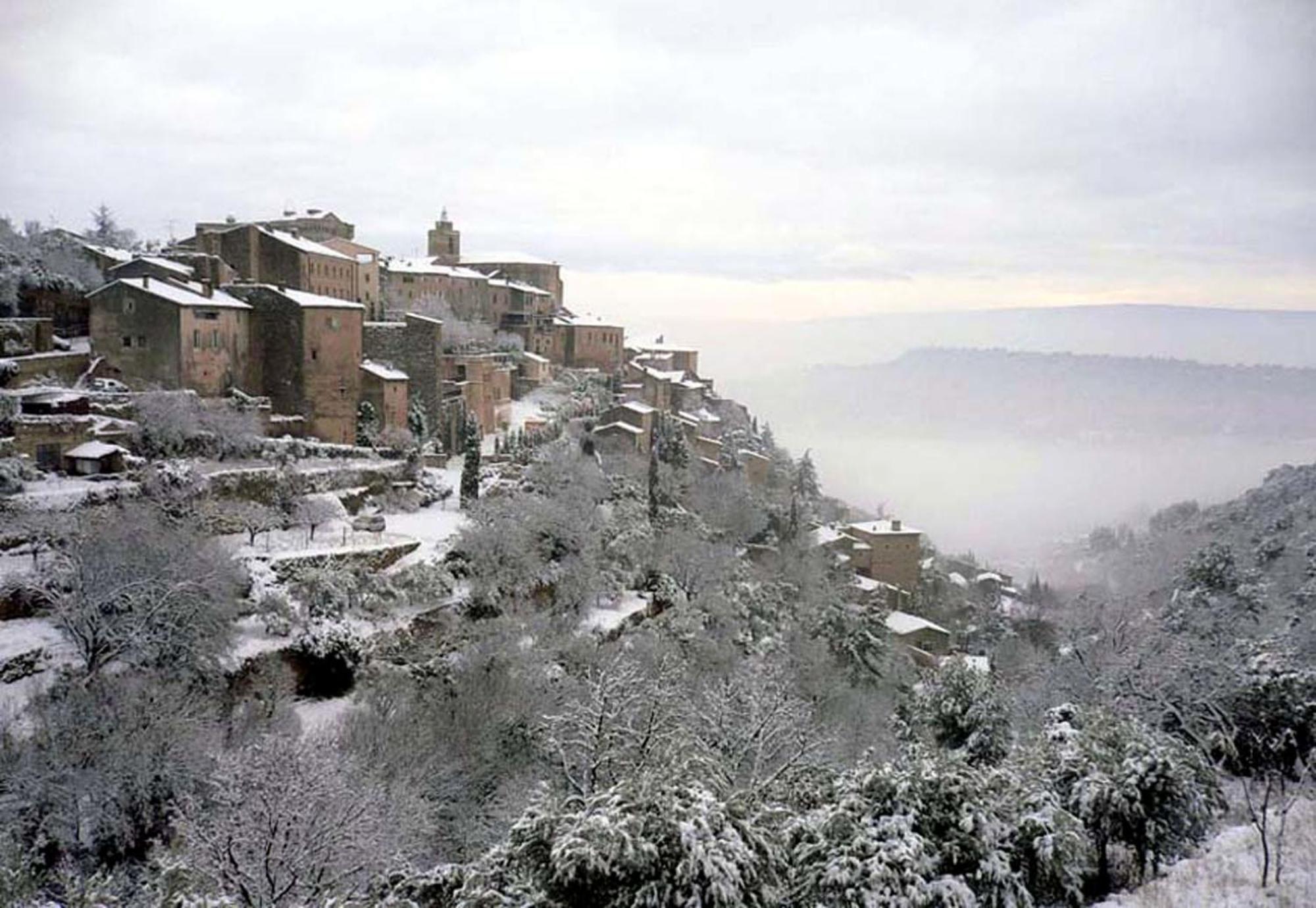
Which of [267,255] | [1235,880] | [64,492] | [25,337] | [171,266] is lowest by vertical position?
[1235,880]

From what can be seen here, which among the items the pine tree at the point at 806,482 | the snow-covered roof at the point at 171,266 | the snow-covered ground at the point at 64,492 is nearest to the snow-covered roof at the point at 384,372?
the snow-covered roof at the point at 171,266

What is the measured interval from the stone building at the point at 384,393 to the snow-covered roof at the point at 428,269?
58.4 ft

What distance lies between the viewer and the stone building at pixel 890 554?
161 ft

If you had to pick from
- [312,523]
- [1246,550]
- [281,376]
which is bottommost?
[1246,550]

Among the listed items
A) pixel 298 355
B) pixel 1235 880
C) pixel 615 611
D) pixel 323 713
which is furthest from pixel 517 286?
pixel 1235 880

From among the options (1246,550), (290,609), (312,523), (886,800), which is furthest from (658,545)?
(1246,550)

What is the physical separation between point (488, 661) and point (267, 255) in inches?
1017

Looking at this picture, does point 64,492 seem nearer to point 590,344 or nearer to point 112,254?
point 112,254

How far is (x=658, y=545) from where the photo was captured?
32062mm

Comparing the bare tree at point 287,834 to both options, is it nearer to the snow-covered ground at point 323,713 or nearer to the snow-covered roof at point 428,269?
the snow-covered ground at point 323,713

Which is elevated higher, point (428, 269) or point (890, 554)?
point (428, 269)

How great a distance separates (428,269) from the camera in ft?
165

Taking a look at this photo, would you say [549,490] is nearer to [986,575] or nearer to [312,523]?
[312,523]

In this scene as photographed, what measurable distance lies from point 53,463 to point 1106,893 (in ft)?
82.7
